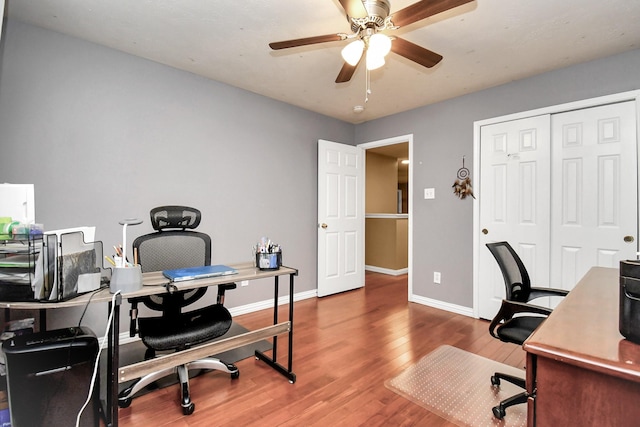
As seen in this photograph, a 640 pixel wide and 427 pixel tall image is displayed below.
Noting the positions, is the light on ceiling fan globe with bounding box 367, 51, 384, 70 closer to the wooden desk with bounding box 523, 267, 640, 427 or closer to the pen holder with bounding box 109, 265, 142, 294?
the wooden desk with bounding box 523, 267, 640, 427

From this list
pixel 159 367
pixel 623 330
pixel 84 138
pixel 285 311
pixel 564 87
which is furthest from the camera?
pixel 285 311

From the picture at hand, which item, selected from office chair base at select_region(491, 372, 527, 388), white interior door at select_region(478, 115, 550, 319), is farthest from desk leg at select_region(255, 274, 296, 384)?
white interior door at select_region(478, 115, 550, 319)

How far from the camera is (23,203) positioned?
1921mm

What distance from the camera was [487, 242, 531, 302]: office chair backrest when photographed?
188 cm

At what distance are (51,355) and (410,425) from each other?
177 cm

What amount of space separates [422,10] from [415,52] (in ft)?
1.33

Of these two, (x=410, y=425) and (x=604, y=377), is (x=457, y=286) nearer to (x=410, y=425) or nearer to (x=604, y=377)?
(x=410, y=425)

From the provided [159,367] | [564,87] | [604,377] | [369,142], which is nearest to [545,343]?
[604,377]

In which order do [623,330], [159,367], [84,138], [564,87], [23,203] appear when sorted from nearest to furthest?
1. [623,330]
2. [159,367]
3. [23,203]
4. [84,138]
5. [564,87]

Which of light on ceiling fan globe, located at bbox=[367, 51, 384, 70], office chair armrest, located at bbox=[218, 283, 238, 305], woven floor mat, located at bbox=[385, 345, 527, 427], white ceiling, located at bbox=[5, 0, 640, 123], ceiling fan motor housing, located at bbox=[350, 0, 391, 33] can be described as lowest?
woven floor mat, located at bbox=[385, 345, 527, 427]

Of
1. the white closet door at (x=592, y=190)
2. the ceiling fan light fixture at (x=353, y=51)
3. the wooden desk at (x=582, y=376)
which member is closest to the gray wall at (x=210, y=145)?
the white closet door at (x=592, y=190)

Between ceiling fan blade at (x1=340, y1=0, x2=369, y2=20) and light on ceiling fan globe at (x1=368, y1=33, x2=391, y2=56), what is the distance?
0.40ft

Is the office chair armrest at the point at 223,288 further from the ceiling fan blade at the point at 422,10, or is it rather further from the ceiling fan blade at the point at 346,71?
the ceiling fan blade at the point at 422,10

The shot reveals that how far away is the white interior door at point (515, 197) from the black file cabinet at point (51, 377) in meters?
3.11
